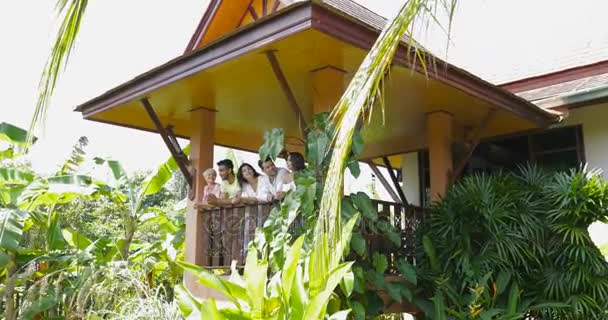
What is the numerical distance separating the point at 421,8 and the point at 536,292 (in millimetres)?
4062

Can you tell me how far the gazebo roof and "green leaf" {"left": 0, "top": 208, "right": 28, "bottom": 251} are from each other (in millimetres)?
1836

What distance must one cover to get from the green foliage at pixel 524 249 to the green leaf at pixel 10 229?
17.8 feet

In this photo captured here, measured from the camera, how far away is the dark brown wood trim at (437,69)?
489cm

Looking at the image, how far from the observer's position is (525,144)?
925 centimetres

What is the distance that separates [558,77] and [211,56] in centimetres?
610

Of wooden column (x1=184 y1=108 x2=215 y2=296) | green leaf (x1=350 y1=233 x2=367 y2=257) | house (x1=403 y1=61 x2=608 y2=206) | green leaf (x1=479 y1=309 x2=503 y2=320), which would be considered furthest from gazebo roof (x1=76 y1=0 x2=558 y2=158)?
green leaf (x1=479 y1=309 x2=503 y2=320)

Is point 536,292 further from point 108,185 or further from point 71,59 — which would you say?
point 108,185

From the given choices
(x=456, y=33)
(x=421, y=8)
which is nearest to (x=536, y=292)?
(x=421, y=8)

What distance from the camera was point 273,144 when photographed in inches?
221

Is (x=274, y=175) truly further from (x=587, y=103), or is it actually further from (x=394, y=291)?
(x=587, y=103)

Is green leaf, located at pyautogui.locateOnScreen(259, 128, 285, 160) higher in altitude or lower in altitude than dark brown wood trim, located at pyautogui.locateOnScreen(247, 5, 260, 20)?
lower

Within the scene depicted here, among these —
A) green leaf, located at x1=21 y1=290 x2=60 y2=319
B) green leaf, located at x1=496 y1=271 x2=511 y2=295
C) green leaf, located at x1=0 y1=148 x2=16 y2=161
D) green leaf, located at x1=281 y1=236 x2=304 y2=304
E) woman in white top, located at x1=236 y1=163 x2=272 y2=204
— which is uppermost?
green leaf, located at x1=0 y1=148 x2=16 y2=161

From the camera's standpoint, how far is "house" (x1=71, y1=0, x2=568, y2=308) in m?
5.38

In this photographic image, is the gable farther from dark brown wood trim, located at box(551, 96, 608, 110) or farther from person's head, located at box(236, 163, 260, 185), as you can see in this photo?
dark brown wood trim, located at box(551, 96, 608, 110)
